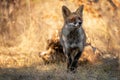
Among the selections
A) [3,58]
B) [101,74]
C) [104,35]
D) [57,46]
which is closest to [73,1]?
[104,35]

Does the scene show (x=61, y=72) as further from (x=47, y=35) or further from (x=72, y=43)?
(x=47, y=35)

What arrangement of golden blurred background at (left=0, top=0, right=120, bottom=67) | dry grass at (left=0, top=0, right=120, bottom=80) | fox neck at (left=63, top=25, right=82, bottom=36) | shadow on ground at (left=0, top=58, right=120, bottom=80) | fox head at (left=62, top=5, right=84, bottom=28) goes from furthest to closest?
golden blurred background at (left=0, top=0, right=120, bottom=67), fox neck at (left=63, top=25, right=82, bottom=36), dry grass at (left=0, top=0, right=120, bottom=80), fox head at (left=62, top=5, right=84, bottom=28), shadow on ground at (left=0, top=58, right=120, bottom=80)

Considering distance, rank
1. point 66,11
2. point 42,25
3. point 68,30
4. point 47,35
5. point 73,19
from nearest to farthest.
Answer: point 73,19 < point 66,11 < point 68,30 < point 47,35 < point 42,25

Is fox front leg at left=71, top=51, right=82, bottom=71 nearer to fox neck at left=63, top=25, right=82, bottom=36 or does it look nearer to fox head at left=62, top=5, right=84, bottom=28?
fox neck at left=63, top=25, right=82, bottom=36

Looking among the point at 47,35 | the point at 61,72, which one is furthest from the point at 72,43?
the point at 47,35

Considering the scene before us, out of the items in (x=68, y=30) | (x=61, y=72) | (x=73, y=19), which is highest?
(x=73, y=19)

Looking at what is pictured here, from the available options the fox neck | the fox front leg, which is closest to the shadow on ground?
the fox front leg

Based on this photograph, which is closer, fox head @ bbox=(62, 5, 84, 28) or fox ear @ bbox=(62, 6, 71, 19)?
fox head @ bbox=(62, 5, 84, 28)

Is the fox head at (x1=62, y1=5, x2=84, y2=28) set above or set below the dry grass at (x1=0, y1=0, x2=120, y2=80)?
above

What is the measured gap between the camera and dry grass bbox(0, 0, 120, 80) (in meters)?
10.2

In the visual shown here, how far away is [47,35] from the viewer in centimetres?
1307

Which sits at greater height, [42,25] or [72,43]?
[42,25]

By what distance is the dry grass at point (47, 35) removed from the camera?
10.2 meters

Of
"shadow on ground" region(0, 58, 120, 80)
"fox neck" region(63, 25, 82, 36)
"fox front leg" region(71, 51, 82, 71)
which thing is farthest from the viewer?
"fox front leg" region(71, 51, 82, 71)
